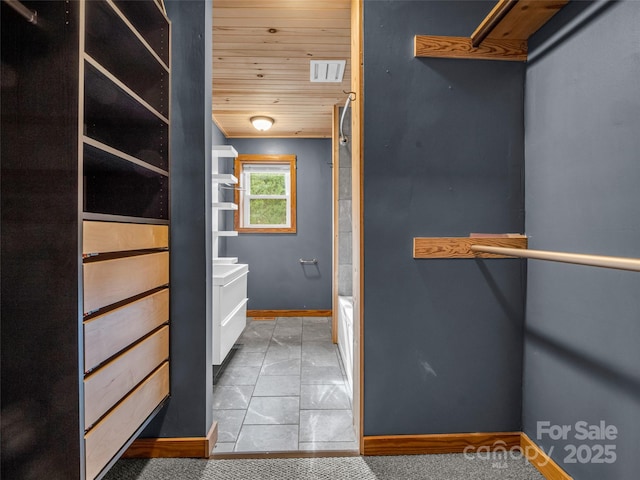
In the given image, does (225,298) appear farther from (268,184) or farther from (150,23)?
(268,184)

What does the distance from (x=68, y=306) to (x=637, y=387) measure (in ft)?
5.78

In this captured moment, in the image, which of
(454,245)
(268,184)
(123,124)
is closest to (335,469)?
(454,245)

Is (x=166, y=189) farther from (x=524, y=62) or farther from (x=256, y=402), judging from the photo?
(x=524, y=62)

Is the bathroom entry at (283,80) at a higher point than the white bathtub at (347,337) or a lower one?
higher

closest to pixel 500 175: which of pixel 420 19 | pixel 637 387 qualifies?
pixel 420 19

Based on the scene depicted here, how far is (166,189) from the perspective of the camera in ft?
5.29

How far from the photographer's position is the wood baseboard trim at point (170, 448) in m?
1.63

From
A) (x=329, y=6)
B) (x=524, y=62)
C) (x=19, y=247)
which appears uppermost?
(x=329, y=6)

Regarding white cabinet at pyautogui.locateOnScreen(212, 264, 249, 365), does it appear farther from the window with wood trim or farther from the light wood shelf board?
the light wood shelf board

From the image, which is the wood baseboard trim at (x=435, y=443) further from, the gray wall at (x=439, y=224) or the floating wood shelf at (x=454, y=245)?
the floating wood shelf at (x=454, y=245)

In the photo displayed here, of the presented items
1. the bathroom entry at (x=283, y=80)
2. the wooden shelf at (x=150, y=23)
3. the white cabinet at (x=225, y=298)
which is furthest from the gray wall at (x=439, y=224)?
the white cabinet at (x=225, y=298)

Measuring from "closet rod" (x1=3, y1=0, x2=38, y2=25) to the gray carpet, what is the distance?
171 cm

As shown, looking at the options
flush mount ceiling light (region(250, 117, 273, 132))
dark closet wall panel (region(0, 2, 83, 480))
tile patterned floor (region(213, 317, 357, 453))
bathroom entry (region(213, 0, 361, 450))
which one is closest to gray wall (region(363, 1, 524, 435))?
bathroom entry (region(213, 0, 361, 450))

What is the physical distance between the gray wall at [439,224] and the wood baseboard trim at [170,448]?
0.78 metres
